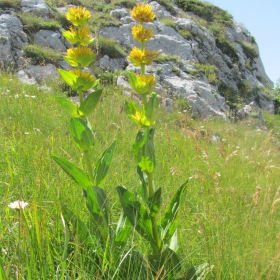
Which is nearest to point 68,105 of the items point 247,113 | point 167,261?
point 167,261

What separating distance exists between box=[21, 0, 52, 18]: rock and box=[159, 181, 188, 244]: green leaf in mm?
10348

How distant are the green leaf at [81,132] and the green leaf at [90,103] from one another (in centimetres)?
6

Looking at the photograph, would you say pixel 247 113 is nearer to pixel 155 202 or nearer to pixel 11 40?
pixel 11 40

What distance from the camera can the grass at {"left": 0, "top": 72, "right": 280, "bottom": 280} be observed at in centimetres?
143

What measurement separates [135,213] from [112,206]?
53 cm

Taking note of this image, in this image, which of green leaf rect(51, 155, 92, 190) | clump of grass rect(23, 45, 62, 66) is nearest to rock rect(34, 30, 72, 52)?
clump of grass rect(23, 45, 62, 66)

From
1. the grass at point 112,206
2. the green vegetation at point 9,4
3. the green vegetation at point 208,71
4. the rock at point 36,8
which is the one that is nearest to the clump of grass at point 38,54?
the green vegetation at point 9,4

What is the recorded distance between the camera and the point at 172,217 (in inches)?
68.1

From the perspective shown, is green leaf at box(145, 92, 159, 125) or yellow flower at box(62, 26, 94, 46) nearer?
green leaf at box(145, 92, 159, 125)

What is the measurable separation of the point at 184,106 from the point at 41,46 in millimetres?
4195

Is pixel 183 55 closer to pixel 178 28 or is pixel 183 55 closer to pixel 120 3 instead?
pixel 178 28

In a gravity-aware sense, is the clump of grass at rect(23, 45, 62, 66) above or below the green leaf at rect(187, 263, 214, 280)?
below

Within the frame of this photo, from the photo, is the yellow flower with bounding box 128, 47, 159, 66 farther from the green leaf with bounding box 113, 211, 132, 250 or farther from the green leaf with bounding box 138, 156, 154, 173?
the green leaf with bounding box 113, 211, 132, 250

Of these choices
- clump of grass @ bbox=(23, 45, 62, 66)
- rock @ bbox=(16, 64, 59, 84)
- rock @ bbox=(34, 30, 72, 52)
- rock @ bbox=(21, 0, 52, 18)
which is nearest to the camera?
rock @ bbox=(16, 64, 59, 84)
